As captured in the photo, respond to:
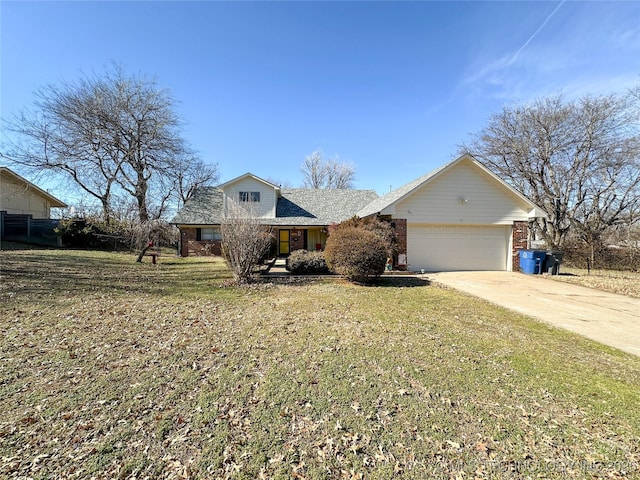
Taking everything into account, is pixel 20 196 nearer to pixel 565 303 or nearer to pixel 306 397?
pixel 306 397

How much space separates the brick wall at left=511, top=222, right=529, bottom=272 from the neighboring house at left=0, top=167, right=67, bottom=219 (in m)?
31.3

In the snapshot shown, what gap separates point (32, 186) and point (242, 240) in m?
23.8

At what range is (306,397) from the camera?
3.12m

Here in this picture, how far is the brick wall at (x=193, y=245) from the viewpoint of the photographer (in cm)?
1941

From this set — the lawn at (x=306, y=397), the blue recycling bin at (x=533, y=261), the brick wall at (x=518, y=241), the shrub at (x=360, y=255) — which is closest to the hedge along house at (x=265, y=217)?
the shrub at (x=360, y=255)

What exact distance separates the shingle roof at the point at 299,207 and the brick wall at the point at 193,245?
89 cm

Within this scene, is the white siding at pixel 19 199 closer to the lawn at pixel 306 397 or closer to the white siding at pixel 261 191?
the white siding at pixel 261 191

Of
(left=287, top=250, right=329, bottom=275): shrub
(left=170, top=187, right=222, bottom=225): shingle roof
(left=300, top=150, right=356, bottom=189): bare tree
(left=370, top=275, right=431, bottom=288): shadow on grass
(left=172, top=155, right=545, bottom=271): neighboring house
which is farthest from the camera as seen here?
(left=300, top=150, right=356, bottom=189): bare tree

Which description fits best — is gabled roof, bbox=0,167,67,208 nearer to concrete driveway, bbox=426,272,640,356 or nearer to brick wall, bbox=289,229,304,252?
brick wall, bbox=289,229,304,252

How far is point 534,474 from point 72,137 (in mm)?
31087

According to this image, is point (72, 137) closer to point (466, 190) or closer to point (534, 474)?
point (466, 190)

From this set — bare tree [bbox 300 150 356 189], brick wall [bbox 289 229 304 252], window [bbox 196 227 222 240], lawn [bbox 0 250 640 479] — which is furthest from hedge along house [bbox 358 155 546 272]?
bare tree [bbox 300 150 356 189]

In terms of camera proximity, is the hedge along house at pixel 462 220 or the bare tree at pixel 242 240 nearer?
the bare tree at pixel 242 240

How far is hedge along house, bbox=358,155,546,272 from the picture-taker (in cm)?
1327
